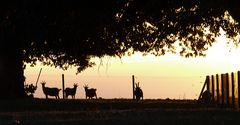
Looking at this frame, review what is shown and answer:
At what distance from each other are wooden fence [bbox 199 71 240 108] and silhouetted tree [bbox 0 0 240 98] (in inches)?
91.6

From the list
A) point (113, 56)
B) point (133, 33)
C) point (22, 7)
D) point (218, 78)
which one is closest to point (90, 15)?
point (22, 7)

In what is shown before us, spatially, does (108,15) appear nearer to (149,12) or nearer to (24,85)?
(149,12)

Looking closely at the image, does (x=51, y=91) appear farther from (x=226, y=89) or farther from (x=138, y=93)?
(x=226, y=89)

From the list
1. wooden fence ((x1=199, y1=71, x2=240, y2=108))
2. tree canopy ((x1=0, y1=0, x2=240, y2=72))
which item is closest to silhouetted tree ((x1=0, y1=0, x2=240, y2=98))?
tree canopy ((x1=0, y1=0, x2=240, y2=72))

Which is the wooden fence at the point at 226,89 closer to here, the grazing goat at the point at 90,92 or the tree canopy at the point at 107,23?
the tree canopy at the point at 107,23

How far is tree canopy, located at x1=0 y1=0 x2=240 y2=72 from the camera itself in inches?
1017

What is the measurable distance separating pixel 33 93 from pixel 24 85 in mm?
2068

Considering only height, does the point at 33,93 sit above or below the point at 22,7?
below

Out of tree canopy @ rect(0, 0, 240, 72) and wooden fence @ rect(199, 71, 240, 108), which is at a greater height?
tree canopy @ rect(0, 0, 240, 72)

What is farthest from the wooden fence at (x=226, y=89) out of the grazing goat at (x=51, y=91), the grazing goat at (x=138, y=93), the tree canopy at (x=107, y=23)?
the grazing goat at (x=51, y=91)

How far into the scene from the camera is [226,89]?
33.8 metres

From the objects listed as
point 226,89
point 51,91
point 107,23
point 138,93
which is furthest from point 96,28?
point 51,91

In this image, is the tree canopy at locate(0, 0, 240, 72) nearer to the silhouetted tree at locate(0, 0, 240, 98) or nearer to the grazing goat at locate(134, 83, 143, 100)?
the silhouetted tree at locate(0, 0, 240, 98)

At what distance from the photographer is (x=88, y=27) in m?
29.6
